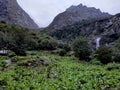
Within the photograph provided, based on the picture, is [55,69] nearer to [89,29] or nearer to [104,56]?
[104,56]

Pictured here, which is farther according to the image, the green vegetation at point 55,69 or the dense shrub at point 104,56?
the dense shrub at point 104,56

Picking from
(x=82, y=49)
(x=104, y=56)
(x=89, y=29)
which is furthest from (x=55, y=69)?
(x=89, y=29)

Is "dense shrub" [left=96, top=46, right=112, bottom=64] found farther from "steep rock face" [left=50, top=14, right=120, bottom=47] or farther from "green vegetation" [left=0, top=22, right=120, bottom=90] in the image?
"steep rock face" [left=50, top=14, right=120, bottom=47]

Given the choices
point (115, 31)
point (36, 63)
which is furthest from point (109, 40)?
point (36, 63)

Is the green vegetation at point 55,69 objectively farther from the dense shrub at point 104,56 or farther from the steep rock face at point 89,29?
the steep rock face at point 89,29

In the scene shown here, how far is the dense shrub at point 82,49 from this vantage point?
43312 mm

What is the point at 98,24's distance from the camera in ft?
467

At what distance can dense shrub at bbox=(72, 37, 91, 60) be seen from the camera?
43.3 m

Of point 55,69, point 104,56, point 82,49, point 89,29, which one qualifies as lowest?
point 55,69

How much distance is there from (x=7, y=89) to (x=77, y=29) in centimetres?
13789

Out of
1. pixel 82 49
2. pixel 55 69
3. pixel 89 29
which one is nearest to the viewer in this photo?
pixel 55 69

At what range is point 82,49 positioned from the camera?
43844 mm

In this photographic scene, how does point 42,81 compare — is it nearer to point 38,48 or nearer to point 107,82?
point 107,82

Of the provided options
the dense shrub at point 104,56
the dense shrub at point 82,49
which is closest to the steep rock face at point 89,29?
the dense shrub at point 82,49
